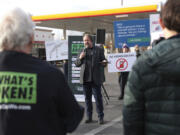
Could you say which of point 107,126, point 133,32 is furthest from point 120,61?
point 107,126

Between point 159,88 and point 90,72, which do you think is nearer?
point 159,88

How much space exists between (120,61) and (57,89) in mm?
6227

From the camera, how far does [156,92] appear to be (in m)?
1.66

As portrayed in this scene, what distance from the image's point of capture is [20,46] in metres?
1.65

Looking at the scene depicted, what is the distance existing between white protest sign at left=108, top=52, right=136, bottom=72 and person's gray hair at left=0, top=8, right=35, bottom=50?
613cm

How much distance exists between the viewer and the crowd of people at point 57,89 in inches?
62.2

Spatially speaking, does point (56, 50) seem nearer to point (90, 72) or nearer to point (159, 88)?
point (90, 72)

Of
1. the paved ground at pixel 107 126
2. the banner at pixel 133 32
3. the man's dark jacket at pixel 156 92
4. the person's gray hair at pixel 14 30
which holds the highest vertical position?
the banner at pixel 133 32

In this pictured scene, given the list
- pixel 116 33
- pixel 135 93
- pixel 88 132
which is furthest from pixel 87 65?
pixel 135 93

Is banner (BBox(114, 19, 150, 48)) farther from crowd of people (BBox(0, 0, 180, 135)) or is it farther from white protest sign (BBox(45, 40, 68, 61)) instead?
crowd of people (BBox(0, 0, 180, 135))

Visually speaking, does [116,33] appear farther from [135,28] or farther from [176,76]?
[176,76]

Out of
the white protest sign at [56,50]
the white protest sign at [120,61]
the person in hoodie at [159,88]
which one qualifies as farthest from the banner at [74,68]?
the person in hoodie at [159,88]

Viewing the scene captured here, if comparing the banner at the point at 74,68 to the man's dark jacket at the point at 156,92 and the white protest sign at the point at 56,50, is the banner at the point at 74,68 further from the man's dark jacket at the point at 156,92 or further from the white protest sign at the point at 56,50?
the man's dark jacket at the point at 156,92

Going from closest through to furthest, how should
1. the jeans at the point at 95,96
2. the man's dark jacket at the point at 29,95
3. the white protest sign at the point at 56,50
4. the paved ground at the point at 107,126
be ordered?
1. the man's dark jacket at the point at 29,95
2. the paved ground at the point at 107,126
3. the jeans at the point at 95,96
4. the white protest sign at the point at 56,50
